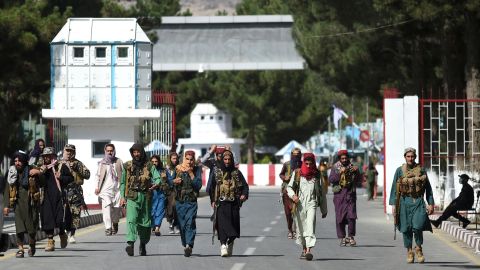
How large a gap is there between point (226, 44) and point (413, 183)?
4812 centimetres

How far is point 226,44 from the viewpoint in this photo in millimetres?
68375

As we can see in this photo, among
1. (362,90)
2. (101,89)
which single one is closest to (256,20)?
(362,90)

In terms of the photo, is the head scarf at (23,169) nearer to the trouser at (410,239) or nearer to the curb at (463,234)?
the trouser at (410,239)

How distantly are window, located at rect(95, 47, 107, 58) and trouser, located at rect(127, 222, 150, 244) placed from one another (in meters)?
24.0

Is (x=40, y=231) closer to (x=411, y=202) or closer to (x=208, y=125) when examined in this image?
(x=411, y=202)

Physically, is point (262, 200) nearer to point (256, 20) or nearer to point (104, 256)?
point (256, 20)

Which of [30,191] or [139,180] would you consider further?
[30,191]

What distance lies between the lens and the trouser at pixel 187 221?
21.4 meters

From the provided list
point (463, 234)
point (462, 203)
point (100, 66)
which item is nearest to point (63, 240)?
point (463, 234)

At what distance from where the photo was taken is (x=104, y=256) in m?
21.7

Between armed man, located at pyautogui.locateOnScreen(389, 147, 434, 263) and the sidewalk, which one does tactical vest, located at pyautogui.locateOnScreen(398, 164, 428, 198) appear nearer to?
armed man, located at pyautogui.locateOnScreen(389, 147, 434, 263)

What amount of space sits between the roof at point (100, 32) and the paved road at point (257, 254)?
47.5 feet

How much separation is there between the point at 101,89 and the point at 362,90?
663 inches

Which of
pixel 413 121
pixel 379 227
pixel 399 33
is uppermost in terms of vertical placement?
pixel 399 33
